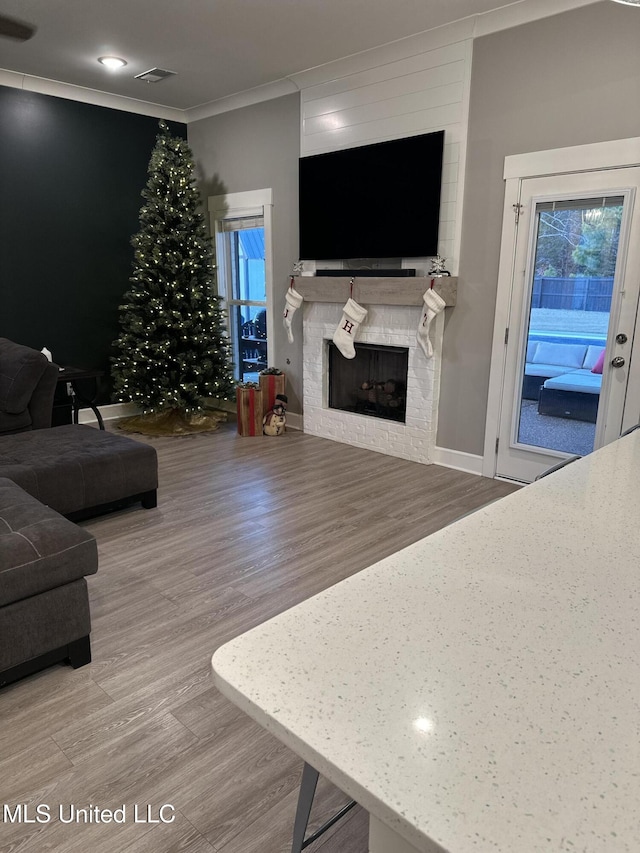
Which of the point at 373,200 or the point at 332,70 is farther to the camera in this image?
the point at 332,70

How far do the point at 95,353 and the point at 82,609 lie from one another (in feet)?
13.8

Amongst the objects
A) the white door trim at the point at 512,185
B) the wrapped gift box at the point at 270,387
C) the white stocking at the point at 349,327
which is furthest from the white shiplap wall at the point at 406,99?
the wrapped gift box at the point at 270,387

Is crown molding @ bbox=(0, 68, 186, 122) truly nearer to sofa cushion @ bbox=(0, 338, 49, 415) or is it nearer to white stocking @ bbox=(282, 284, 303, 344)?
white stocking @ bbox=(282, 284, 303, 344)

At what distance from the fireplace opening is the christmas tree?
114 centimetres

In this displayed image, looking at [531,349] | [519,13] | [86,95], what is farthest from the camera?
[86,95]

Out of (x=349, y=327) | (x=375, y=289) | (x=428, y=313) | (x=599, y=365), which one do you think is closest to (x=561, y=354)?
(x=599, y=365)

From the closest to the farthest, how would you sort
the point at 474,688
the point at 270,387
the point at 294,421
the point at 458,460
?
the point at 474,688 → the point at 458,460 → the point at 270,387 → the point at 294,421

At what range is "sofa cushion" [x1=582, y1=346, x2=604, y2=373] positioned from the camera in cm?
375

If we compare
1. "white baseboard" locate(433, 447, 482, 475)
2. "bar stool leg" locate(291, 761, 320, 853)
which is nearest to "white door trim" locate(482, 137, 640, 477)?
"white baseboard" locate(433, 447, 482, 475)

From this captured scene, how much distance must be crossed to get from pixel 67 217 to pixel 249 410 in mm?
2468

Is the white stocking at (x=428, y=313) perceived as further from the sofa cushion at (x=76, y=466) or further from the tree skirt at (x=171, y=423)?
the tree skirt at (x=171, y=423)

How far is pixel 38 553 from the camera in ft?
6.89

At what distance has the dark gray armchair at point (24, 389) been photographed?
3773mm

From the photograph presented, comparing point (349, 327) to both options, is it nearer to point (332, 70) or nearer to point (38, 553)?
point (332, 70)
